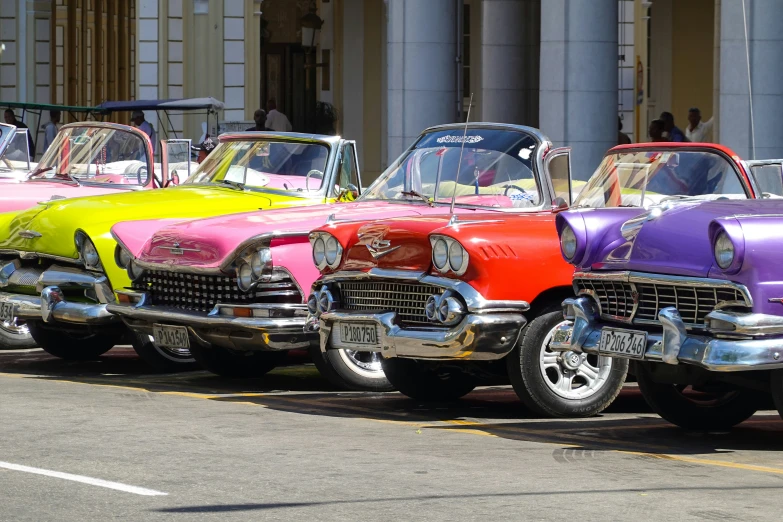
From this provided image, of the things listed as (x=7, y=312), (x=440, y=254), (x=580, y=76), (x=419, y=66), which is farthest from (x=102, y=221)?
(x=419, y=66)

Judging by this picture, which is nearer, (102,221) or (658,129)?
(102,221)

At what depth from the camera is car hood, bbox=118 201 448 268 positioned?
33.9ft

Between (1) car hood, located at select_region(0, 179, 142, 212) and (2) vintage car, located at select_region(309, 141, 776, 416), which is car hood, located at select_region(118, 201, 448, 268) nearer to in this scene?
(2) vintage car, located at select_region(309, 141, 776, 416)

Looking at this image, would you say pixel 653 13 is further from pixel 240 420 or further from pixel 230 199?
pixel 240 420

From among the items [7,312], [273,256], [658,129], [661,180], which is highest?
[658,129]

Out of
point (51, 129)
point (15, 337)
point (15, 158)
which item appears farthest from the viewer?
point (51, 129)

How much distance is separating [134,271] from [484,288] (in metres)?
2.94

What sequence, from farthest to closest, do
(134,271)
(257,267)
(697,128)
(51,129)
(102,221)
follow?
(51,129) < (697,128) < (102,221) < (134,271) < (257,267)

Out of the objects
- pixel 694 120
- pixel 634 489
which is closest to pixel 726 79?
pixel 694 120

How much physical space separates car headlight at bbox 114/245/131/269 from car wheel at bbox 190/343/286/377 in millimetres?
723

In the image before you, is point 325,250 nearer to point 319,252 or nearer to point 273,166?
point 319,252

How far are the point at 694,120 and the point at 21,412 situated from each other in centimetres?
1276

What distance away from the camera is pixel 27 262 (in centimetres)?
1209

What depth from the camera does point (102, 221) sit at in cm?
1159
